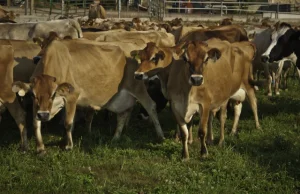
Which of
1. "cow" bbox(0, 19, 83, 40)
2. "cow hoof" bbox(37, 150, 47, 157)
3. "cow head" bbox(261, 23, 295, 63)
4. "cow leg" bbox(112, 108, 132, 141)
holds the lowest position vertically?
"cow hoof" bbox(37, 150, 47, 157)

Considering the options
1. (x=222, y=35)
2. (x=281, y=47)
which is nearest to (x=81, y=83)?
(x=222, y=35)

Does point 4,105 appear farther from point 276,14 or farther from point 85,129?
point 276,14

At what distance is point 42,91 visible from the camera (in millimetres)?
7152

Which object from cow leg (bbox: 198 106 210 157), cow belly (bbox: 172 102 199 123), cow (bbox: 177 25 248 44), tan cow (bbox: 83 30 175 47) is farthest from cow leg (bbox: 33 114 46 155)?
cow (bbox: 177 25 248 44)

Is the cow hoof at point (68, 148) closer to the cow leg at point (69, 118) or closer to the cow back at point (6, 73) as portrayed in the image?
the cow leg at point (69, 118)

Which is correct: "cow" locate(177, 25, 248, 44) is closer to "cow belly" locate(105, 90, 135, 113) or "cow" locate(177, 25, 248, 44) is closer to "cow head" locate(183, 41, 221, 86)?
"cow belly" locate(105, 90, 135, 113)

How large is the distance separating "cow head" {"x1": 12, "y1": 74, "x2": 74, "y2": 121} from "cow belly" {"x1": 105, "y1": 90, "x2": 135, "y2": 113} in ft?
5.57

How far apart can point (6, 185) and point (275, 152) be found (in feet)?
13.4

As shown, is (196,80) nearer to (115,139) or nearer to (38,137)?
(115,139)

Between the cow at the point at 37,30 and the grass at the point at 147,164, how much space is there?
344cm

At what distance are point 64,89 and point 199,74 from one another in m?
2.02

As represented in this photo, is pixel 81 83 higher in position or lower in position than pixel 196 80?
lower

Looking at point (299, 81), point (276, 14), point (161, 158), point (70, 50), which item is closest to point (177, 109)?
point (161, 158)

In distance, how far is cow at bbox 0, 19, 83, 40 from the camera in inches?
486
